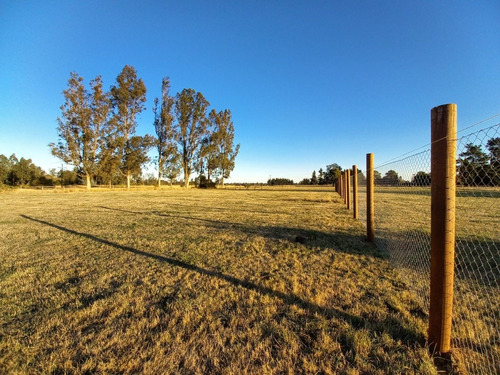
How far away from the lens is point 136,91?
1236 inches

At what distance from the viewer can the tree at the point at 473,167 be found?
179cm

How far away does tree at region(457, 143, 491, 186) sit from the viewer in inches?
70.4

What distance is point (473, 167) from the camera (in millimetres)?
1901

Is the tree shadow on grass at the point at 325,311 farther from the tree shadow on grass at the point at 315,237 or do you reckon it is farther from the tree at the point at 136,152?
the tree at the point at 136,152

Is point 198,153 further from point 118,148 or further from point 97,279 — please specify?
point 97,279

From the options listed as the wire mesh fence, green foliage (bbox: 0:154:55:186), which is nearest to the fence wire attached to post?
the wire mesh fence

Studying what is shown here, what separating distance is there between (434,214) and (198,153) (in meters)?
37.3

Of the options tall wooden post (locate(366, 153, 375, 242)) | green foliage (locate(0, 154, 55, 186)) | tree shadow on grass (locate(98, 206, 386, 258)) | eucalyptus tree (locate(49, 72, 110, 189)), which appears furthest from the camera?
green foliage (locate(0, 154, 55, 186))

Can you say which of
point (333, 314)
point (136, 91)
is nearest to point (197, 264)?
point (333, 314)

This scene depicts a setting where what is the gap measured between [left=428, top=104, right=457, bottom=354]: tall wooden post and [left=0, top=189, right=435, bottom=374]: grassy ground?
0.25m

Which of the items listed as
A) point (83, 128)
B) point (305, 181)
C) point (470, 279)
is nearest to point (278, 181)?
point (305, 181)

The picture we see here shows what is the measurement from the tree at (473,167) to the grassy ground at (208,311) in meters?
1.33

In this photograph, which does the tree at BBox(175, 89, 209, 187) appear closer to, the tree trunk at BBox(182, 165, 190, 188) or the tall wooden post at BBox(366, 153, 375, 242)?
the tree trunk at BBox(182, 165, 190, 188)

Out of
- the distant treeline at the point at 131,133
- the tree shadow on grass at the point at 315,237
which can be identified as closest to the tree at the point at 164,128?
the distant treeline at the point at 131,133
